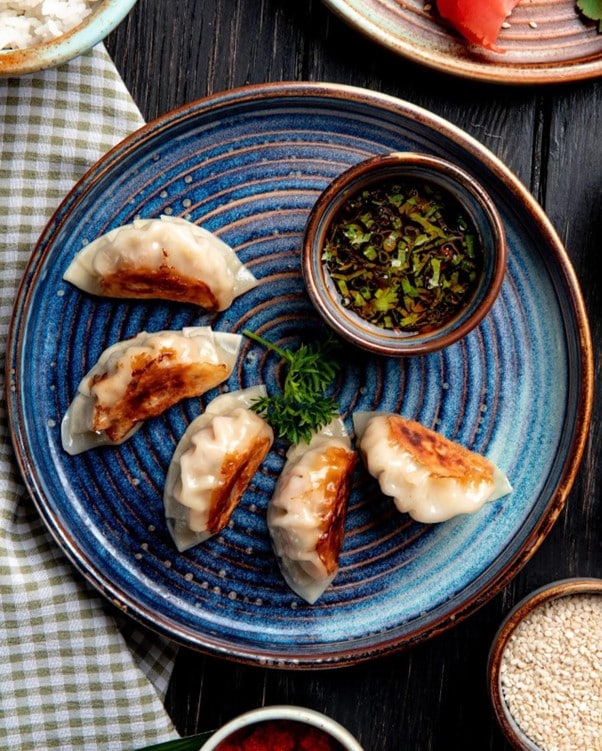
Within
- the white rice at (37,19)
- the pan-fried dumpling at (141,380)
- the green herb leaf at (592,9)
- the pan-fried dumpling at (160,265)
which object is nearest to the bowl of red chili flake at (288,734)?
the pan-fried dumpling at (141,380)

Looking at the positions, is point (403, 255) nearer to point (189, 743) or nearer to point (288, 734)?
point (288, 734)

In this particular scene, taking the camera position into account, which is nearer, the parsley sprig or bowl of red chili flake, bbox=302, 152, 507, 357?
bowl of red chili flake, bbox=302, 152, 507, 357

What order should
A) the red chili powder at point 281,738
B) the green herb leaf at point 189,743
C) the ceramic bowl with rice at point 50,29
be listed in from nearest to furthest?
the ceramic bowl with rice at point 50,29
the red chili powder at point 281,738
the green herb leaf at point 189,743

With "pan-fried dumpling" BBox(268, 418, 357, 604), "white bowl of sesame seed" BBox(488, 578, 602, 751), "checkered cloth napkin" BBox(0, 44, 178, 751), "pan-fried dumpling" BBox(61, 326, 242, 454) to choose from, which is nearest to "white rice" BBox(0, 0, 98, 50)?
"checkered cloth napkin" BBox(0, 44, 178, 751)

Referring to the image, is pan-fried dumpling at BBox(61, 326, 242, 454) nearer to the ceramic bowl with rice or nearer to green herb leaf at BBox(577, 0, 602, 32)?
the ceramic bowl with rice

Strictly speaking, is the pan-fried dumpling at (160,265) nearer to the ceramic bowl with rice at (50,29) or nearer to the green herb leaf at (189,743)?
the ceramic bowl with rice at (50,29)

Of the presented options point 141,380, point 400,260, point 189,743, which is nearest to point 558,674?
point 189,743
